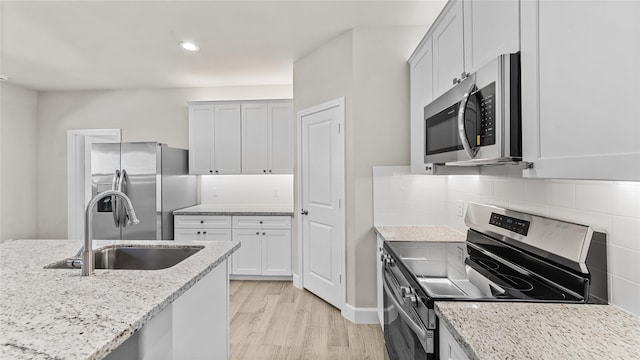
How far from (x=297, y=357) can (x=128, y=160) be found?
2.93 meters

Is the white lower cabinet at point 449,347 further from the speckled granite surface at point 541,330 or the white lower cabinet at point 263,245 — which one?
the white lower cabinet at point 263,245

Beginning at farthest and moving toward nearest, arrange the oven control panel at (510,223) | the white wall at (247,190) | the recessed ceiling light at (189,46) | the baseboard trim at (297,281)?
1. the white wall at (247,190)
2. the baseboard trim at (297,281)
3. the recessed ceiling light at (189,46)
4. the oven control panel at (510,223)

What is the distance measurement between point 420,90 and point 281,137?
2182 mm

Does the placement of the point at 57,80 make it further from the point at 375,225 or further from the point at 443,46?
the point at 443,46

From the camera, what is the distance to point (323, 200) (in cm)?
316

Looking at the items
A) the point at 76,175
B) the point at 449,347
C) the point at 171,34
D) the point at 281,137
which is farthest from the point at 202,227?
the point at 449,347

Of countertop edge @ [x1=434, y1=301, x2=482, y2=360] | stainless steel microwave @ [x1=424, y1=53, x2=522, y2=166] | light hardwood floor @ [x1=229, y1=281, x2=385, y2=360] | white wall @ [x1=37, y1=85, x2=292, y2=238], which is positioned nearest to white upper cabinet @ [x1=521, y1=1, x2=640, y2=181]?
stainless steel microwave @ [x1=424, y1=53, x2=522, y2=166]

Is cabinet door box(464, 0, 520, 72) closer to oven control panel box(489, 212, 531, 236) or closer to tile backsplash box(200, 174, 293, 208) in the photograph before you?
oven control panel box(489, 212, 531, 236)

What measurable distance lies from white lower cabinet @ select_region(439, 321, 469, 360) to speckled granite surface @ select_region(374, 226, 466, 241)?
1.10m

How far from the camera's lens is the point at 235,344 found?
95.9 inches

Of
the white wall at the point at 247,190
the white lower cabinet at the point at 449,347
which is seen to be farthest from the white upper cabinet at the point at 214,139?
the white lower cabinet at the point at 449,347

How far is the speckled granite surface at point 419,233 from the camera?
2201mm

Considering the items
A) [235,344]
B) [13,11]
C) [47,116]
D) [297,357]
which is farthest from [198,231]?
[47,116]

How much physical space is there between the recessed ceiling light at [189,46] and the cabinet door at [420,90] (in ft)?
7.07
